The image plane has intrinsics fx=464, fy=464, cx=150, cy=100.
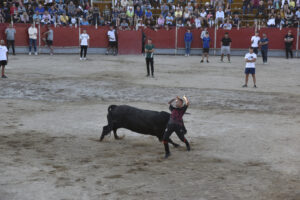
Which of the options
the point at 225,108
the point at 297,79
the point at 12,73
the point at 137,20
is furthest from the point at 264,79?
the point at 137,20

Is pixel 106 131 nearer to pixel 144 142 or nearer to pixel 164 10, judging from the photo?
pixel 144 142

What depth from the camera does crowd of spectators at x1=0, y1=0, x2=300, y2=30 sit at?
97.3 ft

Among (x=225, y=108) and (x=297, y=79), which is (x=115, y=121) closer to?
(x=225, y=108)

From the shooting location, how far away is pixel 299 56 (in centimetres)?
2992

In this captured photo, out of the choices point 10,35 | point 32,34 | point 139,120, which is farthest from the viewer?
point 32,34

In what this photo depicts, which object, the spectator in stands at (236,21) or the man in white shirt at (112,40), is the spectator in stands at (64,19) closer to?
the man in white shirt at (112,40)

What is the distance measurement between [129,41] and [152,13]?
4311mm

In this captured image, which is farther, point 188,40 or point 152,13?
point 152,13

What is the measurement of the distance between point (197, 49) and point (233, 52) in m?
2.39

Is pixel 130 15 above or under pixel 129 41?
above

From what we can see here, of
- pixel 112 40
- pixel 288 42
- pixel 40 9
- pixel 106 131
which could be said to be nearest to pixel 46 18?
pixel 40 9

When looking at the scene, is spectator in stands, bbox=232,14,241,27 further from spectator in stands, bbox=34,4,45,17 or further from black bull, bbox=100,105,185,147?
black bull, bbox=100,105,185,147

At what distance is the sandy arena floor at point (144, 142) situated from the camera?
6859 mm

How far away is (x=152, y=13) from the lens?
108 feet
